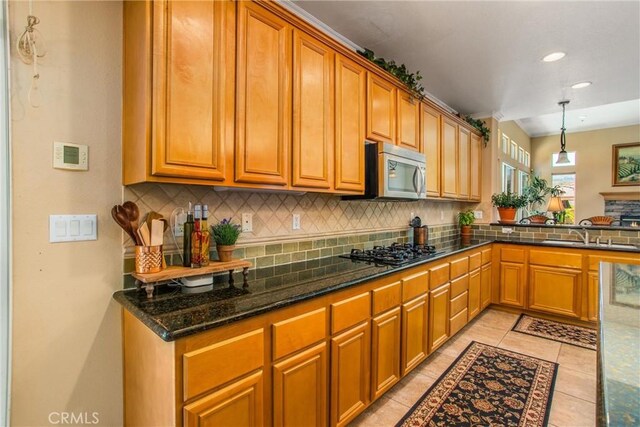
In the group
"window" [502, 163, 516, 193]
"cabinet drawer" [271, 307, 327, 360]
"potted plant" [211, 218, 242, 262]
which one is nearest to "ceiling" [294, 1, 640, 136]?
"potted plant" [211, 218, 242, 262]

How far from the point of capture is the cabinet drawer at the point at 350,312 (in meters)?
1.64

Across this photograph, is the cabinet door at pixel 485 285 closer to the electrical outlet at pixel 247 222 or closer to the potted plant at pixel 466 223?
the potted plant at pixel 466 223

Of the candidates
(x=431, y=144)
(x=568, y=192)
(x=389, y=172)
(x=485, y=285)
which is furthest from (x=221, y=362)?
(x=568, y=192)

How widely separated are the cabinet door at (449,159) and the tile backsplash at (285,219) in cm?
56

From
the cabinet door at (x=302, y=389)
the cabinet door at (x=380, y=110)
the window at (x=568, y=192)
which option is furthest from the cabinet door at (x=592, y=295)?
the window at (x=568, y=192)

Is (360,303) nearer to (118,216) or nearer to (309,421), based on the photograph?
(309,421)

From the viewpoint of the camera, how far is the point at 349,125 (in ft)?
7.16

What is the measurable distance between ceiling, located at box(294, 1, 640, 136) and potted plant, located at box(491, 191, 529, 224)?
4.18ft

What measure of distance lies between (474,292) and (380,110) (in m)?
2.28

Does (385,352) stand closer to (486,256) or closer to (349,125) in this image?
(349,125)

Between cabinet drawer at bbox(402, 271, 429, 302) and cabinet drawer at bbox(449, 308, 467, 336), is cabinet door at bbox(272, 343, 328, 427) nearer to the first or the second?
cabinet drawer at bbox(402, 271, 429, 302)

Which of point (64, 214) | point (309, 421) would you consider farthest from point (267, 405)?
point (64, 214)

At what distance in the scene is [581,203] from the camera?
786 cm

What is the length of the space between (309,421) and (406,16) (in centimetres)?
260
